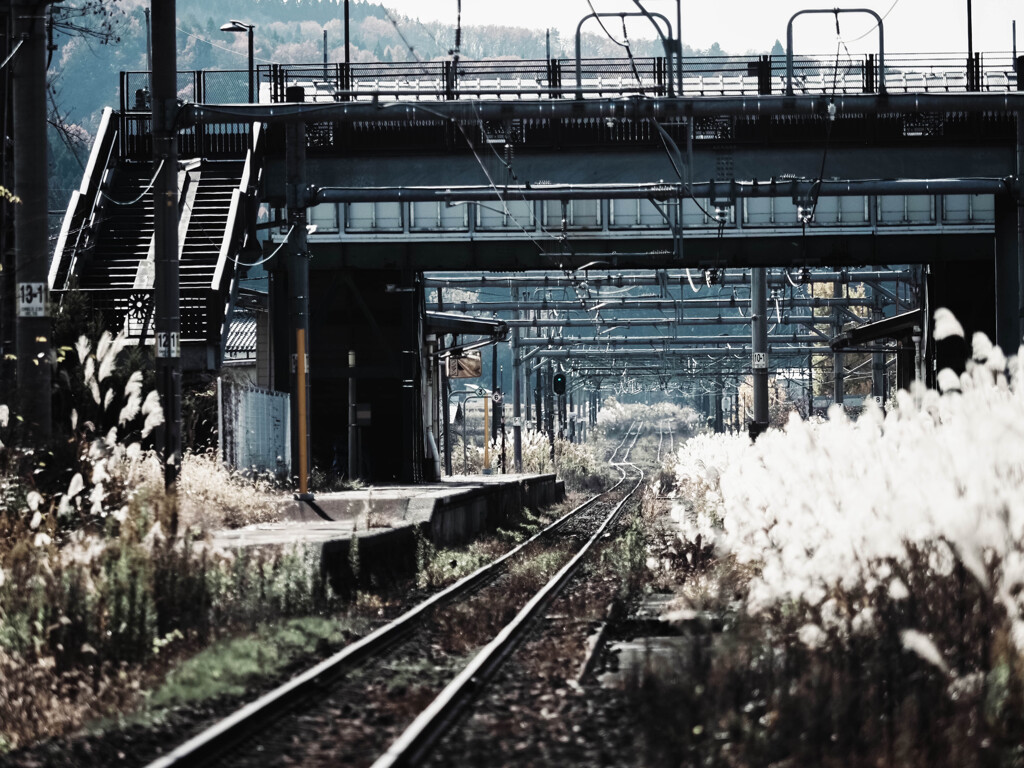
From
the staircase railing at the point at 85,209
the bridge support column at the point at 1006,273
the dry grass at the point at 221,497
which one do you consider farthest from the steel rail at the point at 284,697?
the bridge support column at the point at 1006,273

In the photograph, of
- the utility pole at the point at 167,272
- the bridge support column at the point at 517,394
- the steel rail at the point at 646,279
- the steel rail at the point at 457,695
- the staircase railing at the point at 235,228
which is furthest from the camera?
the bridge support column at the point at 517,394

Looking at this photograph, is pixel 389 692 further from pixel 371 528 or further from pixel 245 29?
pixel 245 29

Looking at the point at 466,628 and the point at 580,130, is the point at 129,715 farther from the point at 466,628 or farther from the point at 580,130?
the point at 580,130

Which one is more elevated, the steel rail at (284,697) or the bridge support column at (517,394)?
the bridge support column at (517,394)

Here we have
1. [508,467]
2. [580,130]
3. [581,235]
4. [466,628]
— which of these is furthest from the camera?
[508,467]

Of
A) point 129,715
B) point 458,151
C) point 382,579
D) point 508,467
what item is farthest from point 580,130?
point 508,467

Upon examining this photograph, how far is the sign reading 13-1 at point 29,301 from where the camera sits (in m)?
14.0

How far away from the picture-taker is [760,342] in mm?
34344

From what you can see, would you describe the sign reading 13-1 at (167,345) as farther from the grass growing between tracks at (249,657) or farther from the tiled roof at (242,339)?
the tiled roof at (242,339)

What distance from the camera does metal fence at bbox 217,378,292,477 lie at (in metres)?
23.8

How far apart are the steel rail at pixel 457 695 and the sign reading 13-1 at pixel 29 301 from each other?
5.25 metres

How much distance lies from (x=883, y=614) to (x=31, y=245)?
9.22 m

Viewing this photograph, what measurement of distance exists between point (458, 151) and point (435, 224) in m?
3.79

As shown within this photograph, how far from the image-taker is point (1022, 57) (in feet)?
101
